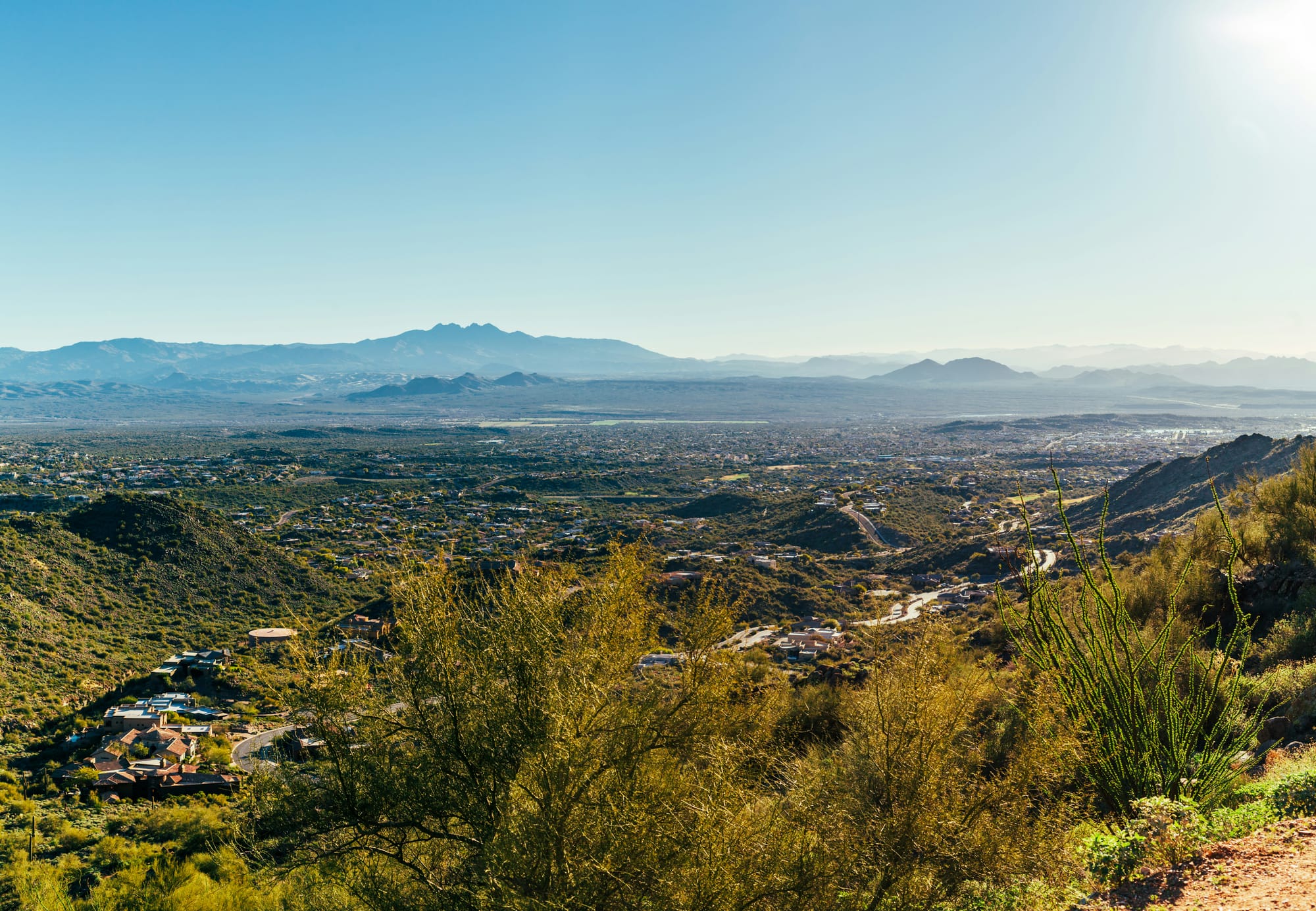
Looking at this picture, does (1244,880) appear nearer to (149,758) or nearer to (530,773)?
(530,773)

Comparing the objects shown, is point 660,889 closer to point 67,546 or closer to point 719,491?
point 67,546

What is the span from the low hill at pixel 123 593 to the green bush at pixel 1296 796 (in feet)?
98.0

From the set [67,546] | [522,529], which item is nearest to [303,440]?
[522,529]

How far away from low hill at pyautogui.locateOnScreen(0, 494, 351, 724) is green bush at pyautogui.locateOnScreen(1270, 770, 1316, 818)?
29873mm

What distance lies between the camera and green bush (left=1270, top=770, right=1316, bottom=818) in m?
6.05

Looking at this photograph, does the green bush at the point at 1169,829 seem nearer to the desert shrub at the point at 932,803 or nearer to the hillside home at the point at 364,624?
the desert shrub at the point at 932,803

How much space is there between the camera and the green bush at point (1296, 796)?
238 inches

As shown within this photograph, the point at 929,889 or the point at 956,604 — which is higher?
the point at 929,889

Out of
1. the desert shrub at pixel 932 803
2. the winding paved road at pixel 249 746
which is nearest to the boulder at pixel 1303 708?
the desert shrub at pixel 932 803

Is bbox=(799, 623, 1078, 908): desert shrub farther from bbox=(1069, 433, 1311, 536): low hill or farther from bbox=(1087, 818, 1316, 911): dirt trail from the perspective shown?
bbox=(1069, 433, 1311, 536): low hill

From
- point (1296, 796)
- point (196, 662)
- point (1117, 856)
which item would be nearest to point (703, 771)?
point (1117, 856)

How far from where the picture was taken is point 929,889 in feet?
20.5

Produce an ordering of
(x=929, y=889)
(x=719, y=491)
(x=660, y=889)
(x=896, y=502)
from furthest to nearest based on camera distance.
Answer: (x=719, y=491)
(x=896, y=502)
(x=929, y=889)
(x=660, y=889)

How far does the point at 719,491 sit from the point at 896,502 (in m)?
20.9
